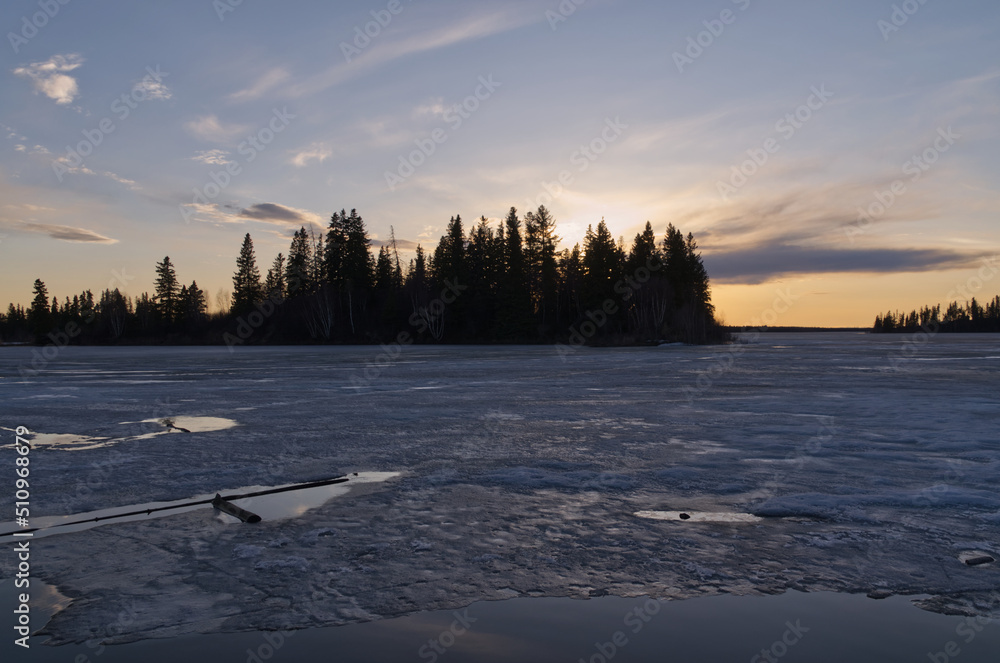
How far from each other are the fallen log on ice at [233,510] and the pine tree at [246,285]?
7728 cm

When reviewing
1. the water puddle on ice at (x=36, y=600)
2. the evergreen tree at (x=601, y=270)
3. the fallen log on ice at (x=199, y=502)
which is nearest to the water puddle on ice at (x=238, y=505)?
the fallen log on ice at (x=199, y=502)

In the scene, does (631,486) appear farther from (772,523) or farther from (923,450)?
(923,450)

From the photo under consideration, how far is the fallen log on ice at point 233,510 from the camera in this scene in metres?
4.87

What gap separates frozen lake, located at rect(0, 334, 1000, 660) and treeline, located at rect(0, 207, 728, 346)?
48.4 m

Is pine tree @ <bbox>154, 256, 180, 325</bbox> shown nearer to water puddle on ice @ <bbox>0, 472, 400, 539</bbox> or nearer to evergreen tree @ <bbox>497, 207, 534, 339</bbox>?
evergreen tree @ <bbox>497, 207, 534, 339</bbox>

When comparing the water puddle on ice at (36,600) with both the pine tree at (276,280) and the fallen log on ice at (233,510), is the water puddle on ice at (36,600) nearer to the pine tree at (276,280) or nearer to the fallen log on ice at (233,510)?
the fallen log on ice at (233,510)

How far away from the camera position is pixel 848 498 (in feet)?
17.8

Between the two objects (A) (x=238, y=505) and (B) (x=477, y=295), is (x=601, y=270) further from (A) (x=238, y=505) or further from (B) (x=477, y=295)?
(A) (x=238, y=505)

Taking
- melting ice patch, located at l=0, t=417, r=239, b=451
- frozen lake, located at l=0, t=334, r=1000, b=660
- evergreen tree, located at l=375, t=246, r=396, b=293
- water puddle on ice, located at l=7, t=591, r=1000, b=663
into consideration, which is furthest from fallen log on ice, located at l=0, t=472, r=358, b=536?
evergreen tree, located at l=375, t=246, r=396, b=293

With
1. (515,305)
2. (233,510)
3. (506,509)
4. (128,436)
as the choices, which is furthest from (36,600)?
(515,305)

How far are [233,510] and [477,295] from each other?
210ft

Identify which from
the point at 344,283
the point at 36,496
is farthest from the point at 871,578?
the point at 344,283

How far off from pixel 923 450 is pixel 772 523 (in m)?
4.15

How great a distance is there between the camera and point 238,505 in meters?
5.38
